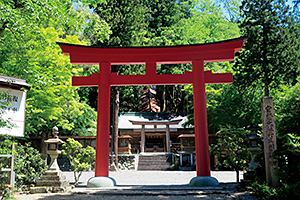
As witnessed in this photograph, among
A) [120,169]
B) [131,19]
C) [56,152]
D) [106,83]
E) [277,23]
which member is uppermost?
[131,19]

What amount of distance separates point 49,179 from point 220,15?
23.6 meters

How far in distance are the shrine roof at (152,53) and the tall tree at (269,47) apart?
288 inches

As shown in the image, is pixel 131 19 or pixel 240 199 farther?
pixel 131 19

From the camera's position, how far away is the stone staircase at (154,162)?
19.6m

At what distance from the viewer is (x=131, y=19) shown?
61.0ft

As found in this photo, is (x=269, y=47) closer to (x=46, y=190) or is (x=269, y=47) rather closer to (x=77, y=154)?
(x=77, y=154)

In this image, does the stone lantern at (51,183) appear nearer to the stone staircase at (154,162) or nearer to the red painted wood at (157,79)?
the red painted wood at (157,79)

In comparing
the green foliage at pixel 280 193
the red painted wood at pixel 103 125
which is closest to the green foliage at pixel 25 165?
the red painted wood at pixel 103 125

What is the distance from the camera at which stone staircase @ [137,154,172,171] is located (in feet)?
64.4


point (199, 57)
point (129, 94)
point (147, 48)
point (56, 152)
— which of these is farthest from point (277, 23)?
point (129, 94)

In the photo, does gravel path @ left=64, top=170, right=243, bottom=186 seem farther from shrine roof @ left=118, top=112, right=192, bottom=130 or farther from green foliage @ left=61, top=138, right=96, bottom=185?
shrine roof @ left=118, top=112, right=192, bottom=130

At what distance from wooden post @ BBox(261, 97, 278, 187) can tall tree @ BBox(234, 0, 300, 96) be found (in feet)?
30.6

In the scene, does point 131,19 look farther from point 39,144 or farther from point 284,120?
point 284,120

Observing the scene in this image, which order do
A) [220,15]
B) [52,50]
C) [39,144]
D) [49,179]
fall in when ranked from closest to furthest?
[49,179]
[52,50]
[39,144]
[220,15]
